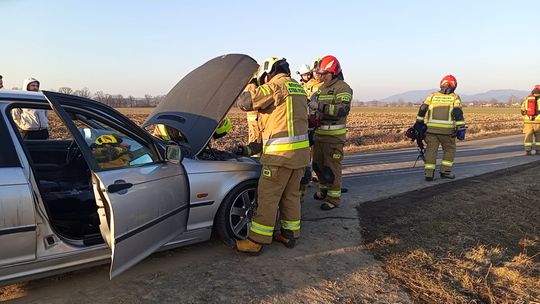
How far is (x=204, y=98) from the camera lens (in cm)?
427

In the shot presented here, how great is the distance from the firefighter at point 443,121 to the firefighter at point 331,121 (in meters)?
2.81

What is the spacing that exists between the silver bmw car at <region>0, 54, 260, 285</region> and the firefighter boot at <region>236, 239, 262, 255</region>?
0.52ft

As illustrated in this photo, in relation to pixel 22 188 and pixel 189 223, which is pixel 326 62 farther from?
pixel 22 188

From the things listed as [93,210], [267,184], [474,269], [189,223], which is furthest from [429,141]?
[93,210]

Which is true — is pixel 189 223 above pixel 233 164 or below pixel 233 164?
below

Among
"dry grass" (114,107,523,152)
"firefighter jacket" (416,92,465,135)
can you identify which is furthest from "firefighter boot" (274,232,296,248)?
"firefighter jacket" (416,92,465,135)

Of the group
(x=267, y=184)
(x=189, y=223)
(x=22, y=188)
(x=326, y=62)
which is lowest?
(x=189, y=223)

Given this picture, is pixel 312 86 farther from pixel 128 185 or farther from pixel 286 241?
pixel 128 185

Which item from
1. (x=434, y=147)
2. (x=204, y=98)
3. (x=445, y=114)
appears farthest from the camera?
(x=434, y=147)

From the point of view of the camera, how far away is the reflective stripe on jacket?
13.5ft

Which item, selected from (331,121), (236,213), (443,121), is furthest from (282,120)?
(443,121)

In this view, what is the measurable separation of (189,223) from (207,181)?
43 centimetres

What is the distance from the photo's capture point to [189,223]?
3939 millimetres

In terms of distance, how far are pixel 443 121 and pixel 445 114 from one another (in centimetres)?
14
